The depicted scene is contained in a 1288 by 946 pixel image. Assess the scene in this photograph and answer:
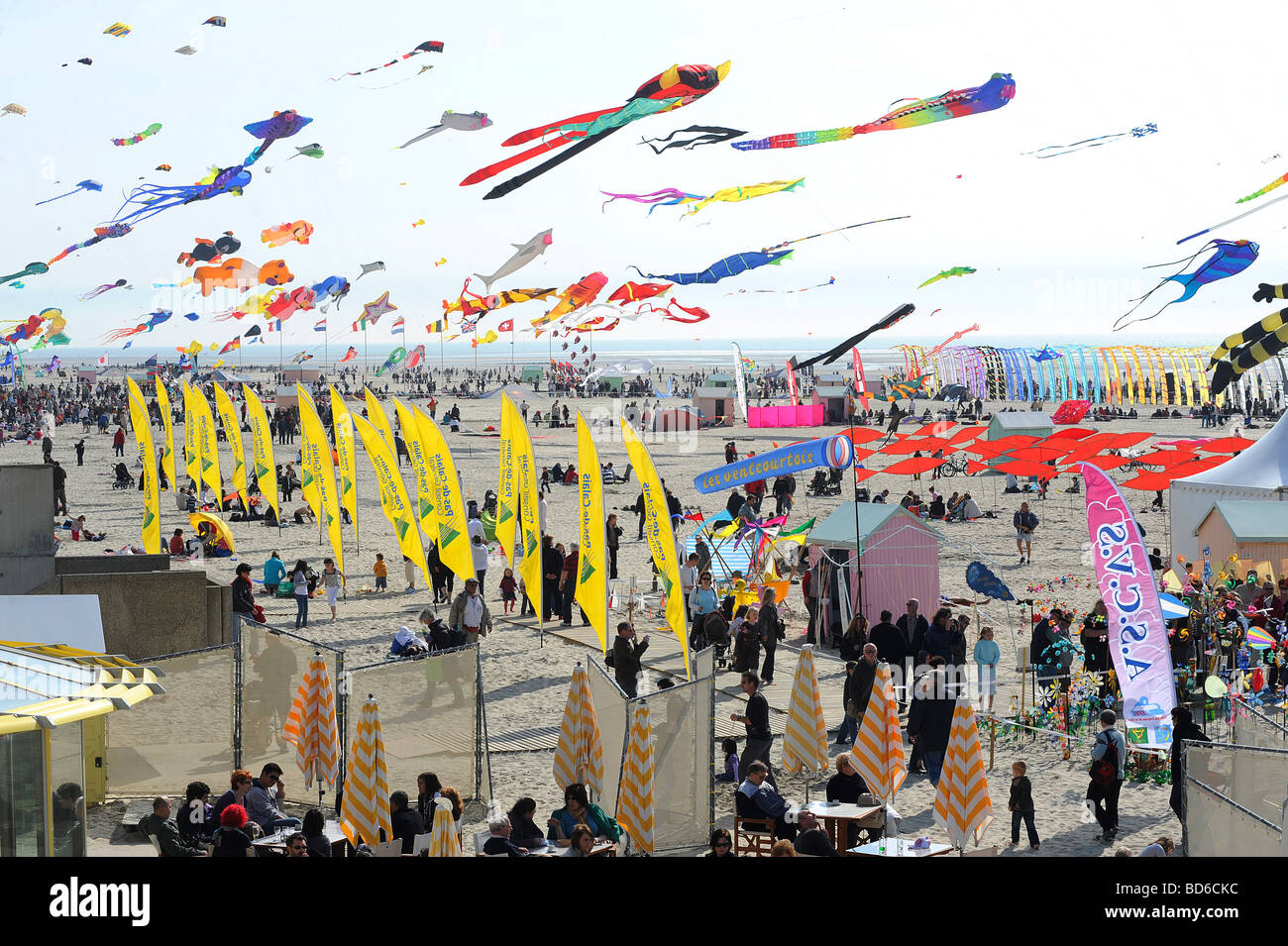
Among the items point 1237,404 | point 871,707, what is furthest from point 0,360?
point 871,707

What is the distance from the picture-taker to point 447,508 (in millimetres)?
15945

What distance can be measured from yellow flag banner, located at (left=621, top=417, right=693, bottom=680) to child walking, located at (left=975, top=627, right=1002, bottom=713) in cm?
277

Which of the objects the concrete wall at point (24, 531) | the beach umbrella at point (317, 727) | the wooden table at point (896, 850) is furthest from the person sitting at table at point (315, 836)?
the concrete wall at point (24, 531)

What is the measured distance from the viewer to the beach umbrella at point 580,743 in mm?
9180

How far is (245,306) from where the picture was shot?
56812 mm

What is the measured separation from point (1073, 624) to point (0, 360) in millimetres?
102268

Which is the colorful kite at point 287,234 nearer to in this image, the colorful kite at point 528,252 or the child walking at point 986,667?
→ the colorful kite at point 528,252

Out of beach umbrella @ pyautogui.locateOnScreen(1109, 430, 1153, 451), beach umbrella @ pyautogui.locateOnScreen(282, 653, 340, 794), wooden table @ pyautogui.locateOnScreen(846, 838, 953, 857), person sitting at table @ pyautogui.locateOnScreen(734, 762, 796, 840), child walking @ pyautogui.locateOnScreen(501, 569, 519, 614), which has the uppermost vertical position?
beach umbrella @ pyautogui.locateOnScreen(1109, 430, 1153, 451)

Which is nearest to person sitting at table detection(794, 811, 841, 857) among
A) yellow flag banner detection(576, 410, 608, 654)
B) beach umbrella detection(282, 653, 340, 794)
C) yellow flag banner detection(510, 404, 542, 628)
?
beach umbrella detection(282, 653, 340, 794)

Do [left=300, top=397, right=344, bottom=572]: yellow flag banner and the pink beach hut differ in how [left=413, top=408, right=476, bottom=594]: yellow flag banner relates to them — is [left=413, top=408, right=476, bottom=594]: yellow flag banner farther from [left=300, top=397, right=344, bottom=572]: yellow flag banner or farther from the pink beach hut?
the pink beach hut

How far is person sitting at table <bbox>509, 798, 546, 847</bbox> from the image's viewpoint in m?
7.56

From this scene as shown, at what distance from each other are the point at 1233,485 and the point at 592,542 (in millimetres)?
10815

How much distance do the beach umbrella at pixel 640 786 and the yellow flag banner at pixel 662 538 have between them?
9.06ft

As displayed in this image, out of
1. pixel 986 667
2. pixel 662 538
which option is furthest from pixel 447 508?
pixel 986 667
